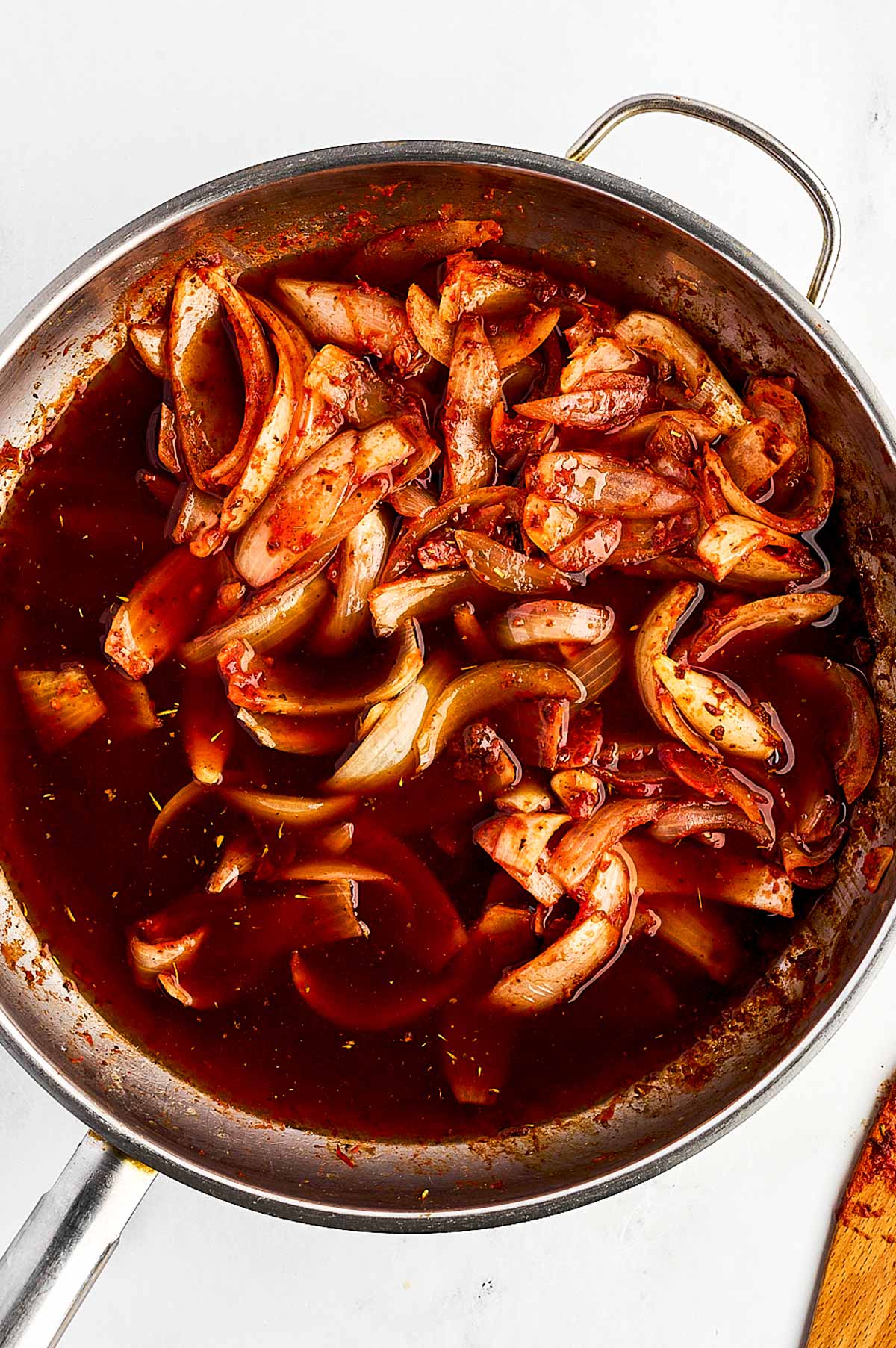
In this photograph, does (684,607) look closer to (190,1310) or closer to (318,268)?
(318,268)

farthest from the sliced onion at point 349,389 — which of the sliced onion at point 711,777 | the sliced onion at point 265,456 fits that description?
the sliced onion at point 711,777

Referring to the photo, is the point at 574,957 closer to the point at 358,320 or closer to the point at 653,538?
the point at 653,538

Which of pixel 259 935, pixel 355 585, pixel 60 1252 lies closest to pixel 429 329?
pixel 355 585

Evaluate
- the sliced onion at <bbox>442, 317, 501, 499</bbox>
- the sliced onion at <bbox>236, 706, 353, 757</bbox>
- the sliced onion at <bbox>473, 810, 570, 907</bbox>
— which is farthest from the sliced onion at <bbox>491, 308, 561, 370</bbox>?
the sliced onion at <bbox>473, 810, 570, 907</bbox>

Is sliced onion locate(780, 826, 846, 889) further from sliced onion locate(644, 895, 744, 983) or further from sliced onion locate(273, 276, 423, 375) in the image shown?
sliced onion locate(273, 276, 423, 375)

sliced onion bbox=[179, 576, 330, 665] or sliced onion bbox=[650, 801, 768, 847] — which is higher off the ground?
sliced onion bbox=[650, 801, 768, 847]

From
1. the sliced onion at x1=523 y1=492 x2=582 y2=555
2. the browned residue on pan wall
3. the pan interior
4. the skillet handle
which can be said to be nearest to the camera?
the skillet handle

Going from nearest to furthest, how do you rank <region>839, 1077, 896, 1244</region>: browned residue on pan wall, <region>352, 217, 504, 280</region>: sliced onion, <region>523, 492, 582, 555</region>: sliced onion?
<region>523, 492, 582, 555</region>: sliced onion → <region>352, 217, 504, 280</region>: sliced onion → <region>839, 1077, 896, 1244</region>: browned residue on pan wall
